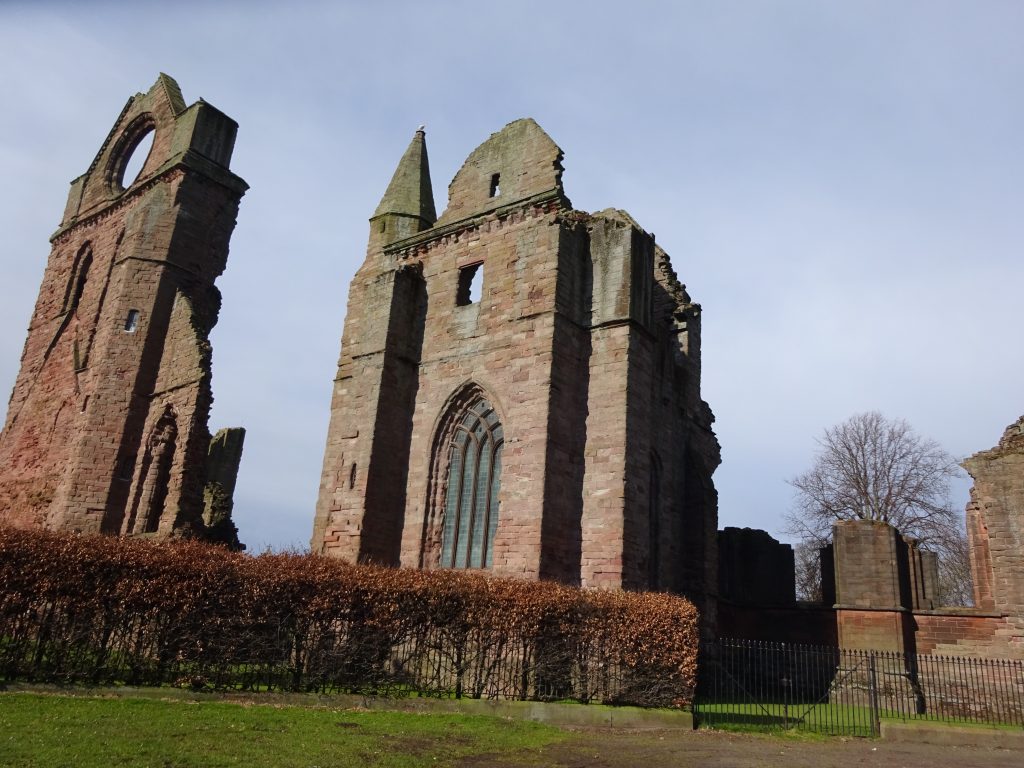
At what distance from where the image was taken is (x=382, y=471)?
16.4 metres

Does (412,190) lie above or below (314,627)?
above

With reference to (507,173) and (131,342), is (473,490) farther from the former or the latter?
(131,342)

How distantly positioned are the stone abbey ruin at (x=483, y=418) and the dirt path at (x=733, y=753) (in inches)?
149

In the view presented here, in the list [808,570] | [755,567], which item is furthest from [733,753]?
[808,570]

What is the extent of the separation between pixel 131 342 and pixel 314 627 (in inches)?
576

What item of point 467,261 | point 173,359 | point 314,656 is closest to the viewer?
point 314,656

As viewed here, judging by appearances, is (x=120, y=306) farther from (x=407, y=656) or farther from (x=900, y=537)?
(x=900, y=537)

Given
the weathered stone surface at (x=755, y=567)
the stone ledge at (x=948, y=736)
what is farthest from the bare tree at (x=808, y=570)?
the stone ledge at (x=948, y=736)

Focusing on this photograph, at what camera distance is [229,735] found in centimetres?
745

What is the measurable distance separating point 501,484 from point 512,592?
3.57 meters

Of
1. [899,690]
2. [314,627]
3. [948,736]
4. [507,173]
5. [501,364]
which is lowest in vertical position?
[948,736]

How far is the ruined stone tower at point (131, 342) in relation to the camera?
20.2m

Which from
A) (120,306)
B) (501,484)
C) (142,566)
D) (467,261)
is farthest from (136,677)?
(120,306)

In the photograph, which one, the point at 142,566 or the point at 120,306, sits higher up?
the point at 120,306
